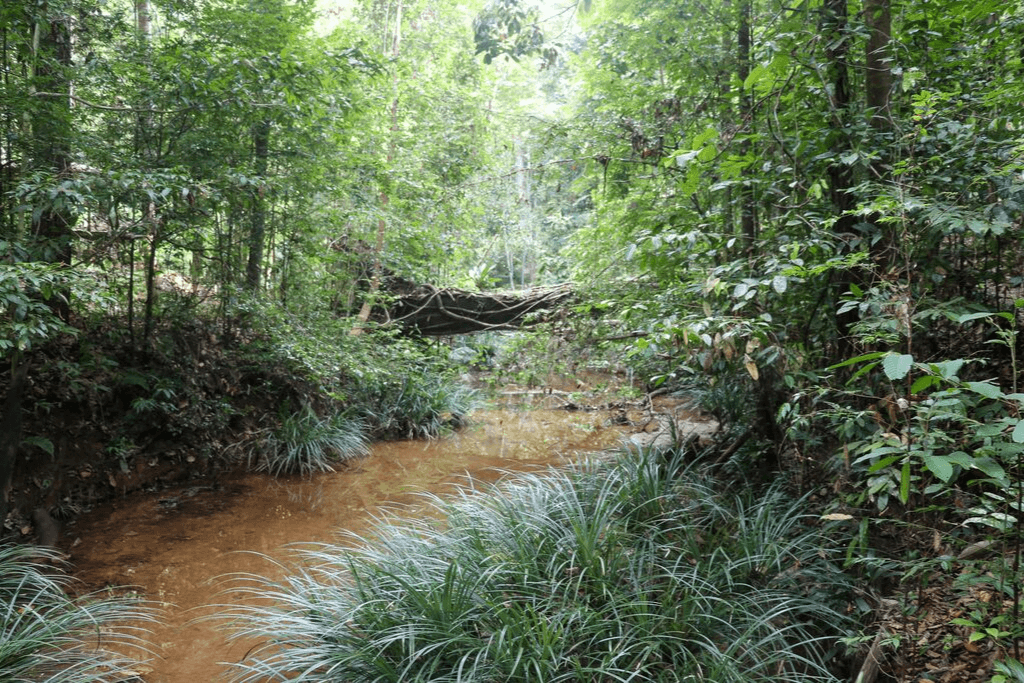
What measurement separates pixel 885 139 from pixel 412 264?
18.9 ft

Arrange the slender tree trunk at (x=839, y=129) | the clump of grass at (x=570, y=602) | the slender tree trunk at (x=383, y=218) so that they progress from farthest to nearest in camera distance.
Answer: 1. the slender tree trunk at (x=383, y=218)
2. the slender tree trunk at (x=839, y=129)
3. the clump of grass at (x=570, y=602)

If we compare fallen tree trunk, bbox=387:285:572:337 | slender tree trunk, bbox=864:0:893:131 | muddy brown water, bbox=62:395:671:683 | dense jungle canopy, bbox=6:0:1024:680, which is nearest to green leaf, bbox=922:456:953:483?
dense jungle canopy, bbox=6:0:1024:680

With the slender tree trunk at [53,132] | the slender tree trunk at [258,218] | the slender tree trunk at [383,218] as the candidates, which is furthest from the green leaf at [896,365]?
the slender tree trunk at [383,218]

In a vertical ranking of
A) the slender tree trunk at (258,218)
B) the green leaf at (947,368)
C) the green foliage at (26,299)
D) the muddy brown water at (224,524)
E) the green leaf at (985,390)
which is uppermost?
the slender tree trunk at (258,218)

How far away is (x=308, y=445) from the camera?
246 inches

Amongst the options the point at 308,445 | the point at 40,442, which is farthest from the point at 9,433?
the point at 308,445

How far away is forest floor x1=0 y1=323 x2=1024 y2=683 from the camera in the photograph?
8.09 feet

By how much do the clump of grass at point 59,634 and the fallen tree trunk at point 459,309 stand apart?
16.3ft

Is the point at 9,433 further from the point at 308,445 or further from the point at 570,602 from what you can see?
the point at 570,602

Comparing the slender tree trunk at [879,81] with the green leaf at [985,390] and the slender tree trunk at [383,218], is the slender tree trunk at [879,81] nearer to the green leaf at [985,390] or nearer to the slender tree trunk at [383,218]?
the green leaf at [985,390]

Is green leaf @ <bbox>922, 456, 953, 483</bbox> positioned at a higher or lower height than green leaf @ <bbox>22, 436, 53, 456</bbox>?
higher

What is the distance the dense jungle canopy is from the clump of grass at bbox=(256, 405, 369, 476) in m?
0.41

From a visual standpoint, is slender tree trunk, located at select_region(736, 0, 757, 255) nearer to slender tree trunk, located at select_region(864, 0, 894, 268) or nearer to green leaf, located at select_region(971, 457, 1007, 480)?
slender tree trunk, located at select_region(864, 0, 894, 268)

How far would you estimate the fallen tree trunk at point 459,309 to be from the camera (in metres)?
7.96
